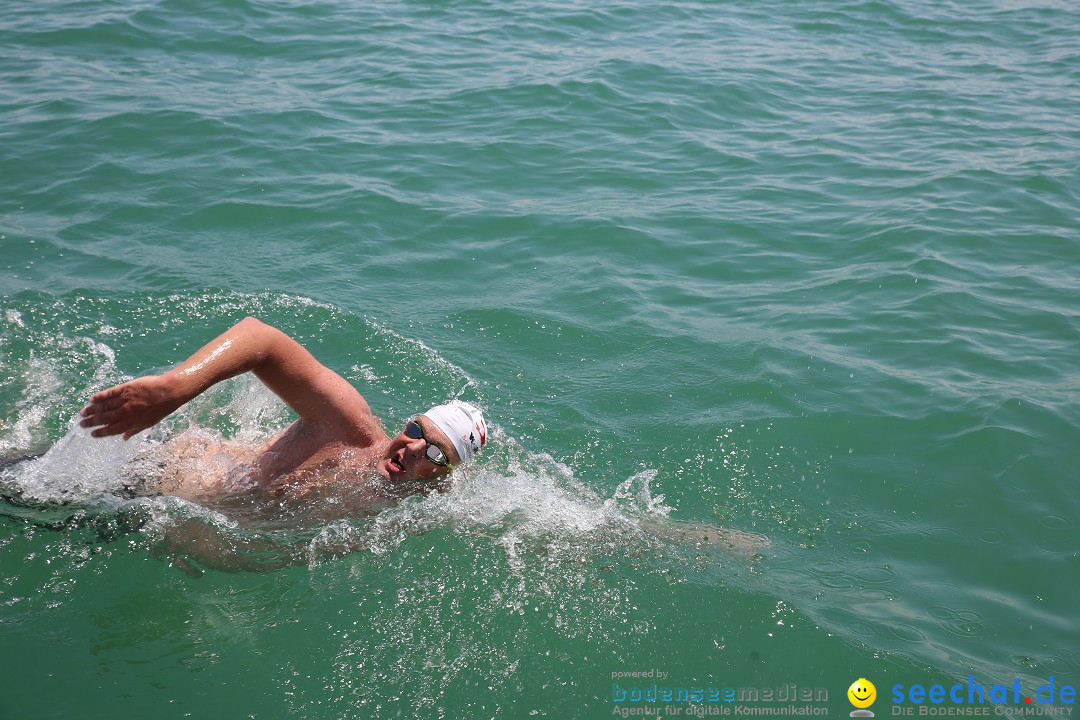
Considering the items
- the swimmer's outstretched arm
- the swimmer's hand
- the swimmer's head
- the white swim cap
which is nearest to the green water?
the swimmer's head

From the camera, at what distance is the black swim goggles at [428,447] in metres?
4.98

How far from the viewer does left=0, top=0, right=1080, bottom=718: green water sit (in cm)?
471

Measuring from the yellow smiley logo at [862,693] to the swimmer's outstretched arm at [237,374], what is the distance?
2.91m

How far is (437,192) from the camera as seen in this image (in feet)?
32.6

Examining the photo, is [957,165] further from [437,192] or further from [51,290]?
[51,290]

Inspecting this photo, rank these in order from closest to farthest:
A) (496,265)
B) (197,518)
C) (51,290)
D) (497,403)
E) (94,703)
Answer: (94,703), (197,518), (497,403), (51,290), (496,265)

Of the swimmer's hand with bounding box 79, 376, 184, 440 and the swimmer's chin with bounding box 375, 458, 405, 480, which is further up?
the swimmer's hand with bounding box 79, 376, 184, 440

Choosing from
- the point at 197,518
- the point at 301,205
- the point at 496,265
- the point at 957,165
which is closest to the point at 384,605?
the point at 197,518

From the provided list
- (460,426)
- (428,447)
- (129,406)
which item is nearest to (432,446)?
(428,447)

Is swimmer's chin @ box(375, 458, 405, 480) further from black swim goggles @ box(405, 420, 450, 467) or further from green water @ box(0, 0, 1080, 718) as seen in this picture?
green water @ box(0, 0, 1080, 718)

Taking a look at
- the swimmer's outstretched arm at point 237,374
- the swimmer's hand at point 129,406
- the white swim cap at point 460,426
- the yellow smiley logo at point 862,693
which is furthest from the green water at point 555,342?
the swimmer's hand at point 129,406

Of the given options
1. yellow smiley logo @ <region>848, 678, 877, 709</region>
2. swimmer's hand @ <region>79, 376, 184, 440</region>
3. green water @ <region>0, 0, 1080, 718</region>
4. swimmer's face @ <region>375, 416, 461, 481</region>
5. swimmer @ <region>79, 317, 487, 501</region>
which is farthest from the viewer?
swimmer's face @ <region>375, 416, 461, 481</region>

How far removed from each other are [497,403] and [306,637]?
2498mm

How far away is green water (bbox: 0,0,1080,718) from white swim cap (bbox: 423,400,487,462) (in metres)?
0.45
